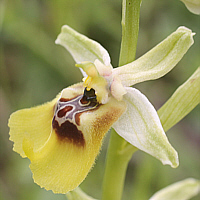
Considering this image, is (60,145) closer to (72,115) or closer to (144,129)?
(72,115)

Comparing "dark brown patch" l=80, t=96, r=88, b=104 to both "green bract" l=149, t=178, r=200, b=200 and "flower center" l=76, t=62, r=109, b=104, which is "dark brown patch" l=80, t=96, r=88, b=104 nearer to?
"flower center" l=76, t=62, r=109, b=104

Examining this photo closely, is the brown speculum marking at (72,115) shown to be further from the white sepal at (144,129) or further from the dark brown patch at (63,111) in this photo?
the white sepal at (144,129)

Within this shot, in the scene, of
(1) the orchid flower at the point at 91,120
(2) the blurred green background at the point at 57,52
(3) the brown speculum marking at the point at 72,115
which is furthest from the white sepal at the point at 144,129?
(2) the blurred green background at the point at 57,52

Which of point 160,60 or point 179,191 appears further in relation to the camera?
point 179,191

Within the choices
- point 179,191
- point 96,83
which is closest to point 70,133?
point 96,83

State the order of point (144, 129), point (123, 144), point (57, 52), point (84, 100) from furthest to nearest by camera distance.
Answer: point (57, 52) < point (123, 144) < point (84, 100) < point (144, 129)

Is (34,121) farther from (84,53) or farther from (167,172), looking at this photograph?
(167,172)

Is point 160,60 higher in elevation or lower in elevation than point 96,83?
higher
